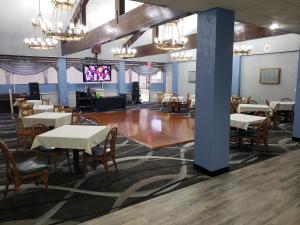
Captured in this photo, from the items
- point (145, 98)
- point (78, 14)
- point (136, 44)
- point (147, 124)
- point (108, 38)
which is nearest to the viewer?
point (108, 38)

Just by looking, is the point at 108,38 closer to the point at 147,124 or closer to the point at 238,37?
the point at 147,124

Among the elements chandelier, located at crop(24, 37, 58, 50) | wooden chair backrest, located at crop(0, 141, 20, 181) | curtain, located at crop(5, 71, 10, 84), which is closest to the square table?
wooden chair backrest, located at crop(0, 141, 20, 181)

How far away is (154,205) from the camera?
3.14 metres

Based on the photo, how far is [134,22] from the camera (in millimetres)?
6074

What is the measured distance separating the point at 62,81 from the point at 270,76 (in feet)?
31.9

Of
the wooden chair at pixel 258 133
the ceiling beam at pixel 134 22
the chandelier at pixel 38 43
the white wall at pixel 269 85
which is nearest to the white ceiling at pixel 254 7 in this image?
the ceiling beam at pixel 134 22

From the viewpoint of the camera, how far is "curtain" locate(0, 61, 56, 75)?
1114 centimetres

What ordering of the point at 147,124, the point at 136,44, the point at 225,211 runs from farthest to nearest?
the point at 136,44
the point at 147,124
the point at 225,211

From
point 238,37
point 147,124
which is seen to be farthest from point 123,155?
point 238,37

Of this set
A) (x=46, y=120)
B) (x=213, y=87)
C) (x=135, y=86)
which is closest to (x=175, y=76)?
(x=135, y=86)

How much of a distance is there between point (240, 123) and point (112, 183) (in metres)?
3.19

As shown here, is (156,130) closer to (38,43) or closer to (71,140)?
(71,140)

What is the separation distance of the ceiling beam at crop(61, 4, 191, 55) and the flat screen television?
11.0 ft

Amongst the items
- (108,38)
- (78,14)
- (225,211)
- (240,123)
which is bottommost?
(225,211)
